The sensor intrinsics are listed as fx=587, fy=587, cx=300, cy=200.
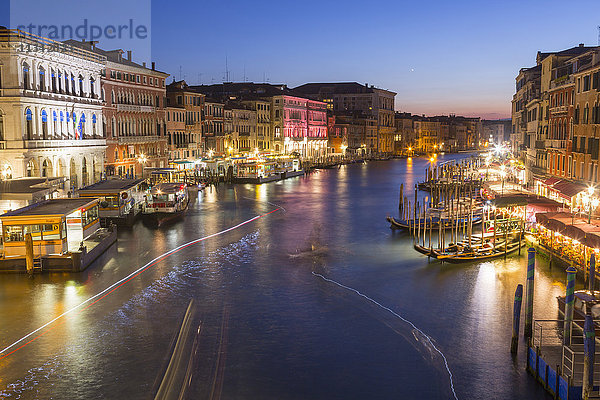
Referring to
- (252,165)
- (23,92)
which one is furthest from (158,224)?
(252,165)

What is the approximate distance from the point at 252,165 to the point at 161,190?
82.2ft

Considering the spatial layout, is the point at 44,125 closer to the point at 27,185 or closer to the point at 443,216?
the point at 27,185

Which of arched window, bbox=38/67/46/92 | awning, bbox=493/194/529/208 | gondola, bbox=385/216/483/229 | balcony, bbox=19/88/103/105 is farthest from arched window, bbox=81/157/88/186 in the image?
awning, bbox=493/194/529/208

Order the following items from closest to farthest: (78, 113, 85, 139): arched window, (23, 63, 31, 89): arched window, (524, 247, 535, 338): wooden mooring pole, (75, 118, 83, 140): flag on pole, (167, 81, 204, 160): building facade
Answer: (524, 247, 535, 338): wooden mooring pole
(23, 63, 31, 89): arched window
(75, 118, 83, 140): flag on pole
(78, 113, 85, 139): arched window
(167, 81, 204, 160): building facade

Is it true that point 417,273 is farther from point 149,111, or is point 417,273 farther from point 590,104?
point 149,111

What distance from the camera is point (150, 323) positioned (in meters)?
15.0

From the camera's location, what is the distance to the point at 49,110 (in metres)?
32.1

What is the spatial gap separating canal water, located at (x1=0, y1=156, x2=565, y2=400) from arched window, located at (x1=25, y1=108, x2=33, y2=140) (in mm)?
8389

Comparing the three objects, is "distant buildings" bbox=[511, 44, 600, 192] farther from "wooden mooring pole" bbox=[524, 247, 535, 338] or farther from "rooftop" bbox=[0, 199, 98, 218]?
"rooftop" bbox=[0, 199, 98, 218]

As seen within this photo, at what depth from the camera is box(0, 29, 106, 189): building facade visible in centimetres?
2872

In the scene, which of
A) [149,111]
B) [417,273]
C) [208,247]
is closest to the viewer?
[417,273]

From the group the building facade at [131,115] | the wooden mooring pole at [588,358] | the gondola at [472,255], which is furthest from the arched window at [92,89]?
the wooden mooring pole at [588,358]

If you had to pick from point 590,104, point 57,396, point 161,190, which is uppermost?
point 590,104

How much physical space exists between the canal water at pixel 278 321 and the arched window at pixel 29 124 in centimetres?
839
